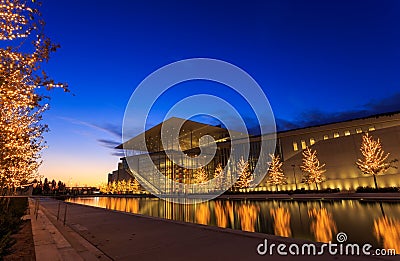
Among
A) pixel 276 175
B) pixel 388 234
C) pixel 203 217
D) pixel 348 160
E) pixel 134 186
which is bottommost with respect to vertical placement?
pixel 203 217

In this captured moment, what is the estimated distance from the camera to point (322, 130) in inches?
1849

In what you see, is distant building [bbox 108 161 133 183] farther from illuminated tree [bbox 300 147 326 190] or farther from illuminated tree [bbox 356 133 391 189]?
illuminated tree [bbox 356 133 391 189]

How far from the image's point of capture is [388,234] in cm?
799

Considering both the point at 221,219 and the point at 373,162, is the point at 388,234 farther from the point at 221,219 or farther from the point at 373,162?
the point at 373,162

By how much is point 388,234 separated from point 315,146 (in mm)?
37506

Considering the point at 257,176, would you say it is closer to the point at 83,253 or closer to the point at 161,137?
the point at 161,137

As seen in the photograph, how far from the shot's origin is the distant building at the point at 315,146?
34.5m

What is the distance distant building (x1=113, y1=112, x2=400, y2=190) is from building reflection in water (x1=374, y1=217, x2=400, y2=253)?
28326 millimetres

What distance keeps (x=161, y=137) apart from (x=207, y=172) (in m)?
16.0

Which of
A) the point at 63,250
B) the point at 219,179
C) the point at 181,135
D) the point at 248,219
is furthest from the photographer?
the point at 181,135

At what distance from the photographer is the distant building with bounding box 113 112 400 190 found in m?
34.5

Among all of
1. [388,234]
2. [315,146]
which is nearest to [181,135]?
[315,146]

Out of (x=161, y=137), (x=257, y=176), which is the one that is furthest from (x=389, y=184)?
(x=161, y=137)

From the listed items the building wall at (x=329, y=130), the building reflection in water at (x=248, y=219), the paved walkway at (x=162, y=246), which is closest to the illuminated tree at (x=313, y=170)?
the building wall at (x=329, y=130)
